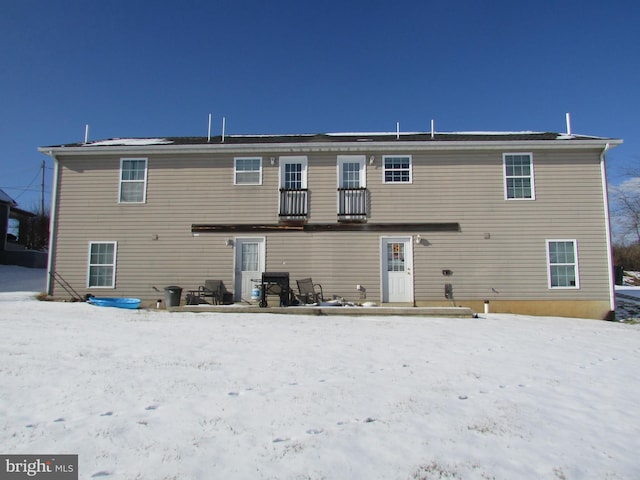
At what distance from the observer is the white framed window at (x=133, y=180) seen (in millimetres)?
13168

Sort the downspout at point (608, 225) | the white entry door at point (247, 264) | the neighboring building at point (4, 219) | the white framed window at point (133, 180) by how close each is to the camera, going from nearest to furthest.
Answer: the downspout at point (608, 225) < the white entry door at point (247, 264) < the white framed window at point (133, 180) < the neighboring building at point (4, 219)

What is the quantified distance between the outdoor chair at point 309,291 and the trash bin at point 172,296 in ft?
11.1

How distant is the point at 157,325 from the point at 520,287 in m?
9.77

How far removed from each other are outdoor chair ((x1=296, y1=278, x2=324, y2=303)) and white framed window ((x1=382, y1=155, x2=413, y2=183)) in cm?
378

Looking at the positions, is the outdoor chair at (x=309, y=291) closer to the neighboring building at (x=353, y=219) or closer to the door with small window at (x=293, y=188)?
the neighboring building at (x=353, y=219)

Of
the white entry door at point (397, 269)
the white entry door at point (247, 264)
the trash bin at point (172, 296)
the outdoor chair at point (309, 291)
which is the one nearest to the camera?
the trash bin at point (172, 296)

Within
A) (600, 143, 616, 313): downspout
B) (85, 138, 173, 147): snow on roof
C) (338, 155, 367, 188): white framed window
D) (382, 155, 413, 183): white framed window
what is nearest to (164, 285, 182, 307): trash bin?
(85, 138, 173, 147): snow on roof

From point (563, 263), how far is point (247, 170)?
382 inches

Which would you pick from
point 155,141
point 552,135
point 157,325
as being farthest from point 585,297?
point 155,141

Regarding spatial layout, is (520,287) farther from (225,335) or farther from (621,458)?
(621,458)

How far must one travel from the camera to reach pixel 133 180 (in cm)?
1326

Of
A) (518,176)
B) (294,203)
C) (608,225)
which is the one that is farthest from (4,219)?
(608,225)

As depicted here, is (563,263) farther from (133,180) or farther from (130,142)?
(130,142)

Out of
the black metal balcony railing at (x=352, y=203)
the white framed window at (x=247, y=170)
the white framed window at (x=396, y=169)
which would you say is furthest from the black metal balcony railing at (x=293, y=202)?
the white framed window at (x=396, y=169)
